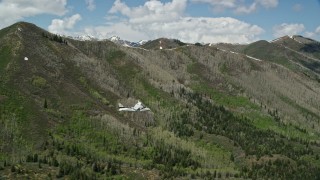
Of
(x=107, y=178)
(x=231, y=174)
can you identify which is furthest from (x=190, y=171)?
(x=107, y=178)

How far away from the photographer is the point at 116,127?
136625 mm

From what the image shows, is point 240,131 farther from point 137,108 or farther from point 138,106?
point 137,108

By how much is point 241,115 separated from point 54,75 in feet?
251

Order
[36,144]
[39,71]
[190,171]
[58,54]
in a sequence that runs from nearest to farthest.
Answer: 1. [36,144]
2. [190,171]
3. [39,71]
4. [58,54]

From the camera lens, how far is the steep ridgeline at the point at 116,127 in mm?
112062

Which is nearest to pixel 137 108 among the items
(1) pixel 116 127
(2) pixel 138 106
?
(2) pixel 138 106

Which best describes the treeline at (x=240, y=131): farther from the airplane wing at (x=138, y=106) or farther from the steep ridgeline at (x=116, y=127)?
the airplane wing at (x=138, y=106)

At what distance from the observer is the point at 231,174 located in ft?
408

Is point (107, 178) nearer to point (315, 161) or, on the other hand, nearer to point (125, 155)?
point (125, 155)

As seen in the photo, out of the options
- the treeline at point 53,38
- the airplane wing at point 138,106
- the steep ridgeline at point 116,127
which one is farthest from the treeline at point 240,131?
the treeline at point 53,38

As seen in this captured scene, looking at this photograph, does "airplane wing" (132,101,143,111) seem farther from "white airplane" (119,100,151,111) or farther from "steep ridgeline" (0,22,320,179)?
"steep ridgeline" (0,22,320,179)

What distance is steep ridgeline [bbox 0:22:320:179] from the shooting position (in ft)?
368

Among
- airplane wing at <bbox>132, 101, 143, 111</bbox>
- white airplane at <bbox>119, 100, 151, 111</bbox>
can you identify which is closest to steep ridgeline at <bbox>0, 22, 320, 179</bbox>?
white airplane at <bbox>119, 100, 151, 111</bbox>

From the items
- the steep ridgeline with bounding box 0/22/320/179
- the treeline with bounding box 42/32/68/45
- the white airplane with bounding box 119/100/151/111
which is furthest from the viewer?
the treeline with bounding box 42/32/68/45
